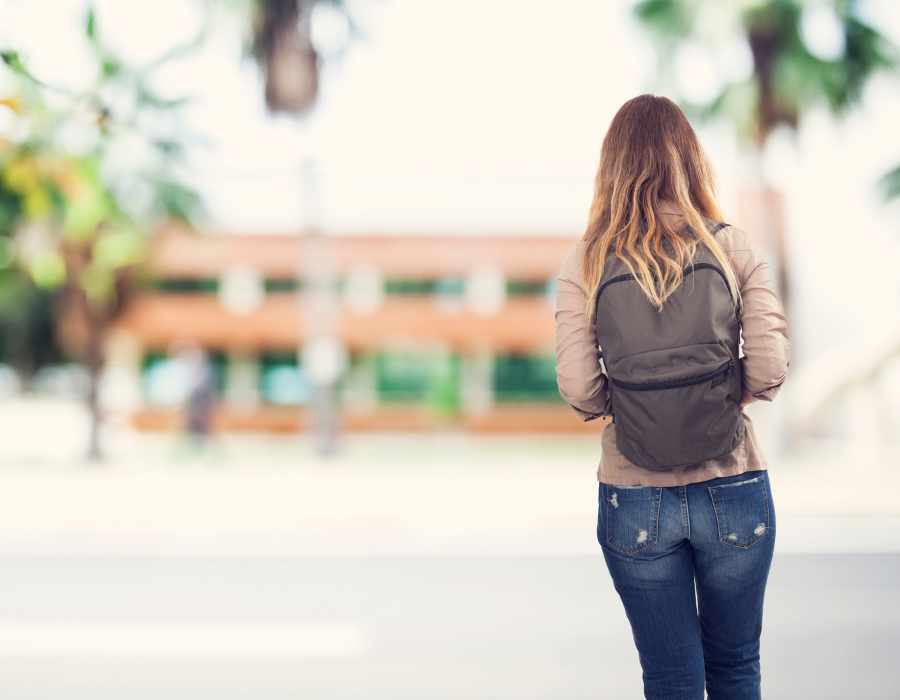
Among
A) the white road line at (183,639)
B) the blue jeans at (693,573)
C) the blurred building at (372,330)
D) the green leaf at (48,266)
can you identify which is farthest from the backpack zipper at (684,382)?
the blurred building at (372,330)

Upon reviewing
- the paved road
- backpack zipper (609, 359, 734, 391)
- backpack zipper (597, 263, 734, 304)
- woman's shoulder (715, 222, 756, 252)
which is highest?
woman's shoulder (715, 222, 756, 252)

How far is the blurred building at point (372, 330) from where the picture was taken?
19.2m

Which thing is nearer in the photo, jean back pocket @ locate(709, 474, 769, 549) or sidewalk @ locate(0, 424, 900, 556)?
jean back pocket @ locate(709, 474, 769, 549)

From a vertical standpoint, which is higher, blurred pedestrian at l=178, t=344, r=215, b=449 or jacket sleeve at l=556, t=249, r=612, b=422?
jacket sleeve at l=556, t=249, r=612, b=422

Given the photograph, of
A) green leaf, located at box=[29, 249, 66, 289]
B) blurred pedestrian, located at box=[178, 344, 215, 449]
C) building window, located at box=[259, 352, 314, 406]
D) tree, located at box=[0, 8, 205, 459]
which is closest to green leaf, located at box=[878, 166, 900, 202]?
tree, located at box=[0, 8, 205, 459]

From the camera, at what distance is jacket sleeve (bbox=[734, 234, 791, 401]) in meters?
1.74

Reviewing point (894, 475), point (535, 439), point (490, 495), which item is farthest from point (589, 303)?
point (535, 439)

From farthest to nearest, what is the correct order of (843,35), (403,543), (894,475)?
1. (843,35)
2. (894,475)
3. (403,543)

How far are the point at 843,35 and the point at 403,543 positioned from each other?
1043cm

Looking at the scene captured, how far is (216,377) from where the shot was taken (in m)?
19.8

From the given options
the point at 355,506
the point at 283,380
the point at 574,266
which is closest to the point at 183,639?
the point at 574,266

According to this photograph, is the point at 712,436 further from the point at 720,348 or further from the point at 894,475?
the point at 894,475

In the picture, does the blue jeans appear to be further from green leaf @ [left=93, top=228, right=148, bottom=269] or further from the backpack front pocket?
green leaf @ [left=93, top=228, right=148, bottom=269]

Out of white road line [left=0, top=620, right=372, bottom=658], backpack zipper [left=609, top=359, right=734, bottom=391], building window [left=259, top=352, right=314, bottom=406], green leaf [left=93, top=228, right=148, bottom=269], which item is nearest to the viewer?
backpack zipper [left=609, top=359, right=734, bottom=391]
